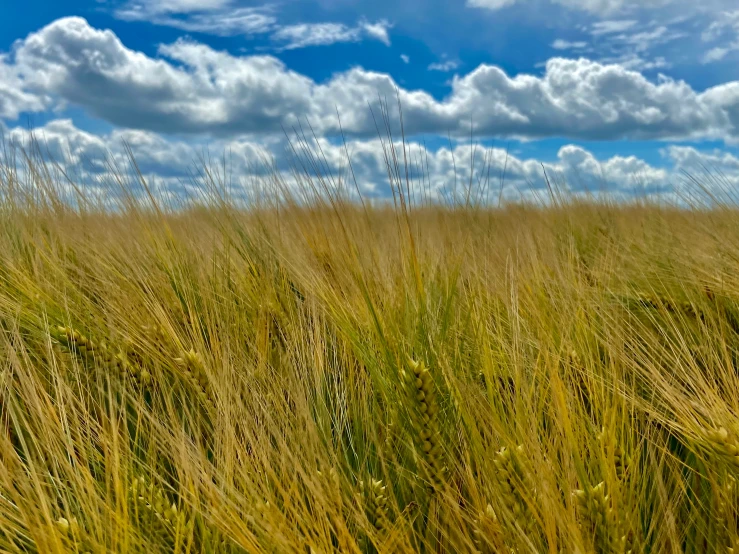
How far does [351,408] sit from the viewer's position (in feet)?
4.68

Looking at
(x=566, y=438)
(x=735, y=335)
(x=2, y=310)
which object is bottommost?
(x=735, y=335)

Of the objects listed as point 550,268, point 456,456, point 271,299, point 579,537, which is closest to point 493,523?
point 579,537

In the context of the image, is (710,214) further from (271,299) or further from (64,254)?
(64,254)

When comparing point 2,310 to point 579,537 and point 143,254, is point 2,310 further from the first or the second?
point 579,537

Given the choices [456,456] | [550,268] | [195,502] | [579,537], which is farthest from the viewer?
[550,268]

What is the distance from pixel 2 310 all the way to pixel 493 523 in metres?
1.61

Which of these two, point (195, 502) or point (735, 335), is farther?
point (735, 335)

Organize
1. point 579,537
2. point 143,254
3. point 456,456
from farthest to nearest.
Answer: point 143,254
point 456,456
point 579,537

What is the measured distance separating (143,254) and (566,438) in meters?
1.59

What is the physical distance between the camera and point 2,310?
1.84 m

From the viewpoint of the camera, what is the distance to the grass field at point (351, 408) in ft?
3.29

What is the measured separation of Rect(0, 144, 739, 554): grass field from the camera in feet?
3.29

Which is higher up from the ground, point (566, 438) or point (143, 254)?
point (143, 254)

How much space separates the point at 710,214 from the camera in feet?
11.0
